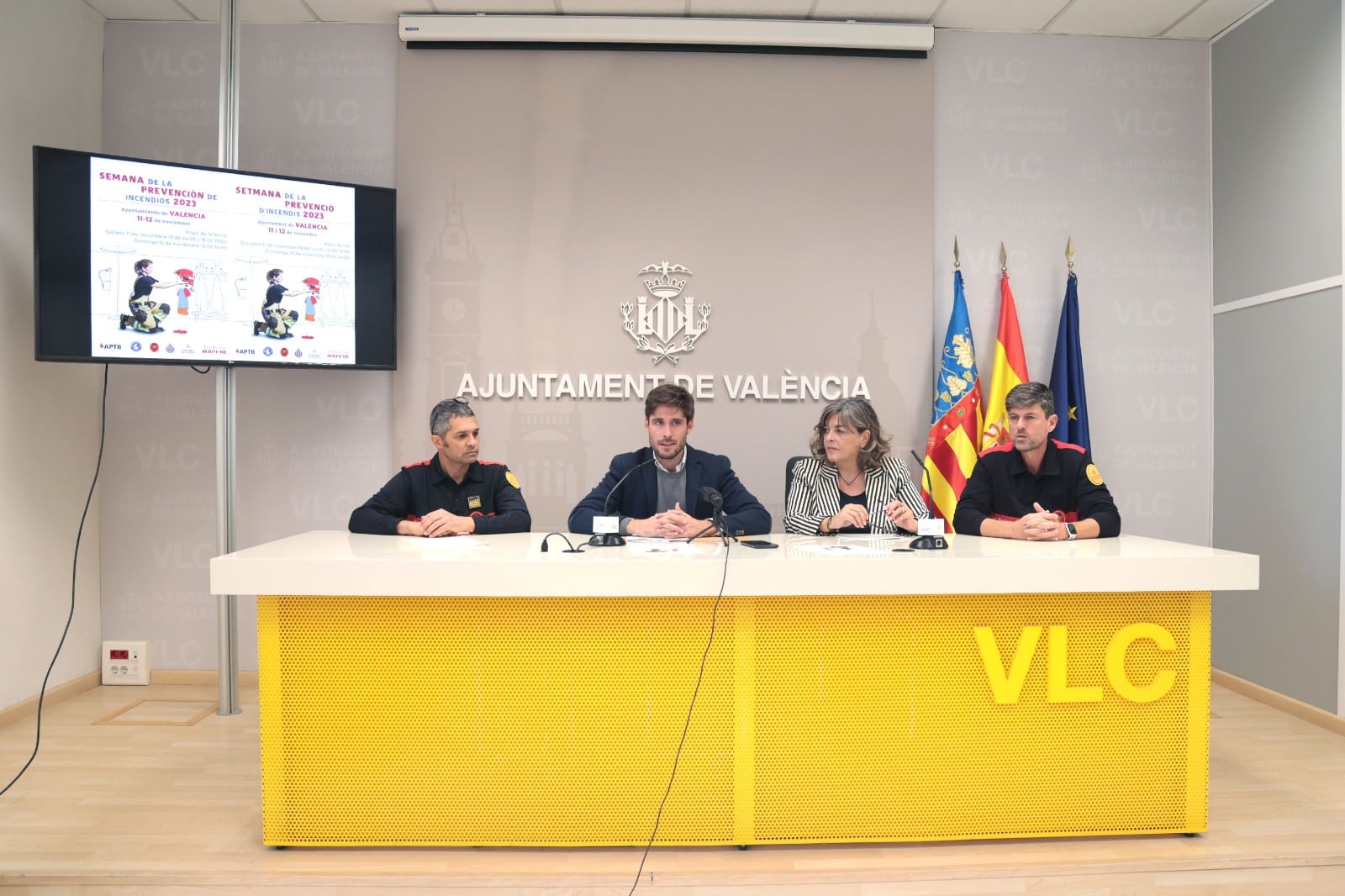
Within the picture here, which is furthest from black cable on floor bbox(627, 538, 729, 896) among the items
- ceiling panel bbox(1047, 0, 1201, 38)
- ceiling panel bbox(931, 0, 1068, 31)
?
ceiling panel bbox(1047, 0, 1201, 38)

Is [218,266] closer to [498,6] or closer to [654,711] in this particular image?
[498,6]

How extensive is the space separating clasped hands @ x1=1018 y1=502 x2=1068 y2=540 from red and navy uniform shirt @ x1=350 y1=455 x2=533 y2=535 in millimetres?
1666

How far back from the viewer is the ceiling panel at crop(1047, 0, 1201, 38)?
3.61 m

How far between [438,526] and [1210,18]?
4.11 metres

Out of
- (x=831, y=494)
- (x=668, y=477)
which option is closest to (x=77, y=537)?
(x=668, y=477)

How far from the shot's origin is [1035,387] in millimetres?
2770

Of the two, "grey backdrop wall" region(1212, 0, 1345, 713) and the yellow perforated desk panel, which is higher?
"grey backdrop wall" region(1212, 0, 1345, 713)

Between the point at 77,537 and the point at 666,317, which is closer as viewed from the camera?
the point at 77,537

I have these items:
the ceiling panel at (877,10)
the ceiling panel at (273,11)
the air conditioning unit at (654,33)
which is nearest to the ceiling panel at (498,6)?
the air conditioning unit at (654,33)

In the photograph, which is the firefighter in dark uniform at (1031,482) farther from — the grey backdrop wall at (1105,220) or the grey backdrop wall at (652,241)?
the grey backdrop wall at (1105,220)

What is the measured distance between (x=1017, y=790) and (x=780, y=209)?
2645 mm

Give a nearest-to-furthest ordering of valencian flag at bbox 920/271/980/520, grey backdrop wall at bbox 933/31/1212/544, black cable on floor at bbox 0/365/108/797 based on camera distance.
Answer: black cable on floor at bbox 0/365/108/797
valencian flag at bbox 920/271/980/520
grey backdrop wall at bbox 933/31/1212/544

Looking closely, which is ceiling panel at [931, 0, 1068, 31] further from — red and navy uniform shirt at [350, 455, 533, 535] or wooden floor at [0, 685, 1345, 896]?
wooden floor at [0, 685, 1345, 896]

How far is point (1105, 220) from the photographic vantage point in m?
3.88
